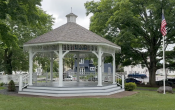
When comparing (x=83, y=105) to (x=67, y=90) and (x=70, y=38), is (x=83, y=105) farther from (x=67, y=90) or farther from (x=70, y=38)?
(x=70, y=38)

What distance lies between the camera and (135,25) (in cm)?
2558

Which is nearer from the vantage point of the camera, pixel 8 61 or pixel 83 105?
pixel 83 105

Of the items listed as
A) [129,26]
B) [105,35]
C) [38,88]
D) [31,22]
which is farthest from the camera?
[105,35]

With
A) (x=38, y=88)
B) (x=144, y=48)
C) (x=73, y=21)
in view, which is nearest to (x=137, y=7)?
(x=144, y=48)

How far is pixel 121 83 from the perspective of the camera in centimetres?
2003

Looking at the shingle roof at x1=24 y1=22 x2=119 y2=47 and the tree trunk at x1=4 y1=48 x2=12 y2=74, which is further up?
the shingle roof at x1=24 y1=22 x2=119 y2=47

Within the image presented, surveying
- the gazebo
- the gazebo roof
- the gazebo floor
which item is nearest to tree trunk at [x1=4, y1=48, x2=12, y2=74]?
the gazebo

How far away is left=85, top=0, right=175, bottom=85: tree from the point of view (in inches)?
922

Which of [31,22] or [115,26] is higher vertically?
[115,26]

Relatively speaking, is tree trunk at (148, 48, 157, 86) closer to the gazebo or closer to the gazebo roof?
the gazebo

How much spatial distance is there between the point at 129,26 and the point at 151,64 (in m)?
7.48

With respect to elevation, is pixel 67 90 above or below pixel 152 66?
below

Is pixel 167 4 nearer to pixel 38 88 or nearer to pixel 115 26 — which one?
pixel 115 26

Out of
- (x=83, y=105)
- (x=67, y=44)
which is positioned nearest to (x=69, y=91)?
(x=67, y=44)
